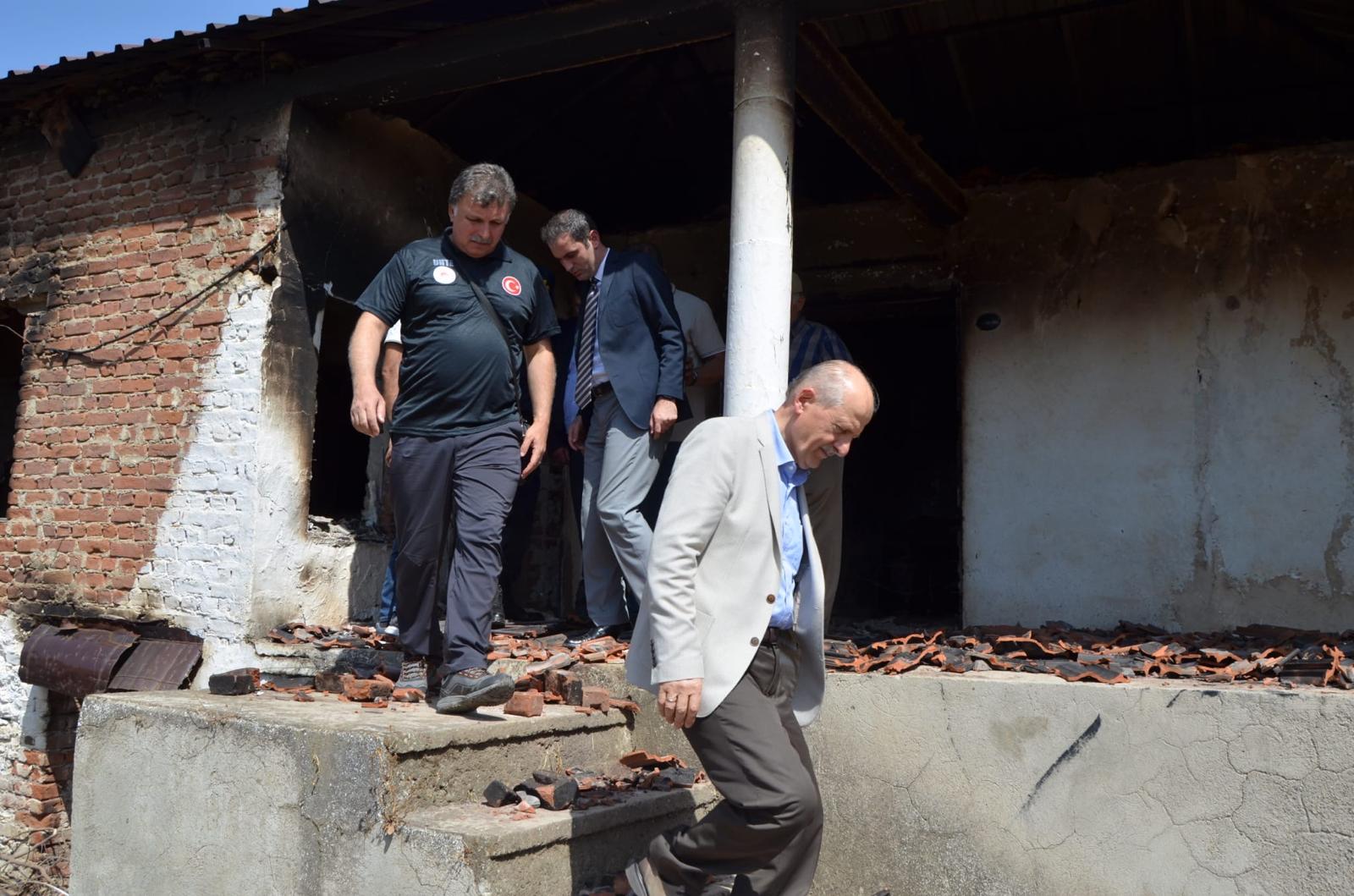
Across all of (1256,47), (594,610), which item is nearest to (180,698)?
(594,610)

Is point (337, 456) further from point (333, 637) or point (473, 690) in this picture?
point (473, 690)

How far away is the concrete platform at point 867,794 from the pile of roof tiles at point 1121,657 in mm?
230

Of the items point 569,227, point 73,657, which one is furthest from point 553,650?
point 73,657

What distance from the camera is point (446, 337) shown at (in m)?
4.53

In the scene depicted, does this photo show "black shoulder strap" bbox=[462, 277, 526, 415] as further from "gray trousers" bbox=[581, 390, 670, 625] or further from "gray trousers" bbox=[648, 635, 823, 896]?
"gray trousers" bbox=[648, 635, 823, 896]

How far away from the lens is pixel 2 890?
6.43 meters

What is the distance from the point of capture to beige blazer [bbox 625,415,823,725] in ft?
10.3

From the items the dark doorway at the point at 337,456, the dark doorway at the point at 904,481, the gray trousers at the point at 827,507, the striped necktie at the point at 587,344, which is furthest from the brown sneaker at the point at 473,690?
the dark doorway at the point at 904,481

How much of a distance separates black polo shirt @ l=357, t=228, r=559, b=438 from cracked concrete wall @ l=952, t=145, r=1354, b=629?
389cm

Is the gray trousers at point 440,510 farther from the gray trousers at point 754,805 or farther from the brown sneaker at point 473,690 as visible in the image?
the gray trousers at point 754,805

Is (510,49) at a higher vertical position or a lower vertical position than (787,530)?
higher

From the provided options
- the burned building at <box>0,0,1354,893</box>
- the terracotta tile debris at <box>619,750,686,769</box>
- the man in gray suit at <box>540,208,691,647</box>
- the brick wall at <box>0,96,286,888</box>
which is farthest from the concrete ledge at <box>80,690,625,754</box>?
the brick wall at <box>0,96,286,888</box>

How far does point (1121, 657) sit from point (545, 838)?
260 centimetres

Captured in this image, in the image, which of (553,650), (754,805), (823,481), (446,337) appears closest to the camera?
(754,805)
